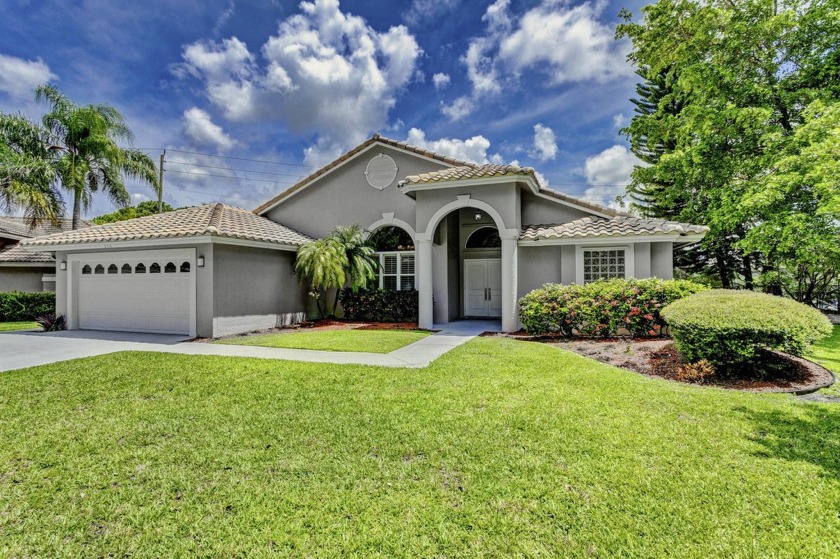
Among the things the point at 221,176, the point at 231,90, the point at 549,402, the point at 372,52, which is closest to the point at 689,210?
the point at 372,52

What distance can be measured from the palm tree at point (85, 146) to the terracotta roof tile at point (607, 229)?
22877mm

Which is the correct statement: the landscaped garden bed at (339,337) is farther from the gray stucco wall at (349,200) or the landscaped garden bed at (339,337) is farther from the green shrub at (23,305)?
the green shrub at (23,305)

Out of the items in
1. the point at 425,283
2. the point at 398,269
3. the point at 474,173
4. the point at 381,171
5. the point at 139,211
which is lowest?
the point at 425,283

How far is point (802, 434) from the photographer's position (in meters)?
4.62

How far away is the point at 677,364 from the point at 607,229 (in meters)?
5.61

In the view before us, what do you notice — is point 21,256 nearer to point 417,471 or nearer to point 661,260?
point 417,471

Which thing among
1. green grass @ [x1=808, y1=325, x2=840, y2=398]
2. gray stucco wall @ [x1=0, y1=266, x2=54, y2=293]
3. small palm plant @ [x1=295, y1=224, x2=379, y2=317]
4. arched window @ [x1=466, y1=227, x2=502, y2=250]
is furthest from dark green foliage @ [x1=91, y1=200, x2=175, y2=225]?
green grass @ [x1=808, y1=325, x2=840, y2=398]

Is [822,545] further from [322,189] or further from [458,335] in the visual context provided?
[322,189]

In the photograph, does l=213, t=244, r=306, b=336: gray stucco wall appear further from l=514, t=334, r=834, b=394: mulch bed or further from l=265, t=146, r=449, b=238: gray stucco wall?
l=514, t=334, r=834, b=394: mulch bed

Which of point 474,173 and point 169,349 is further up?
point 474,173

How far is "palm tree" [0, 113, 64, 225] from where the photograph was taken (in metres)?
18.3

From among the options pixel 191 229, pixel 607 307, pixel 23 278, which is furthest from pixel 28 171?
pixel 607 307

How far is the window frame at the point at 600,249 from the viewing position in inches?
492

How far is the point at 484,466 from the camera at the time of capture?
3.86 meters
